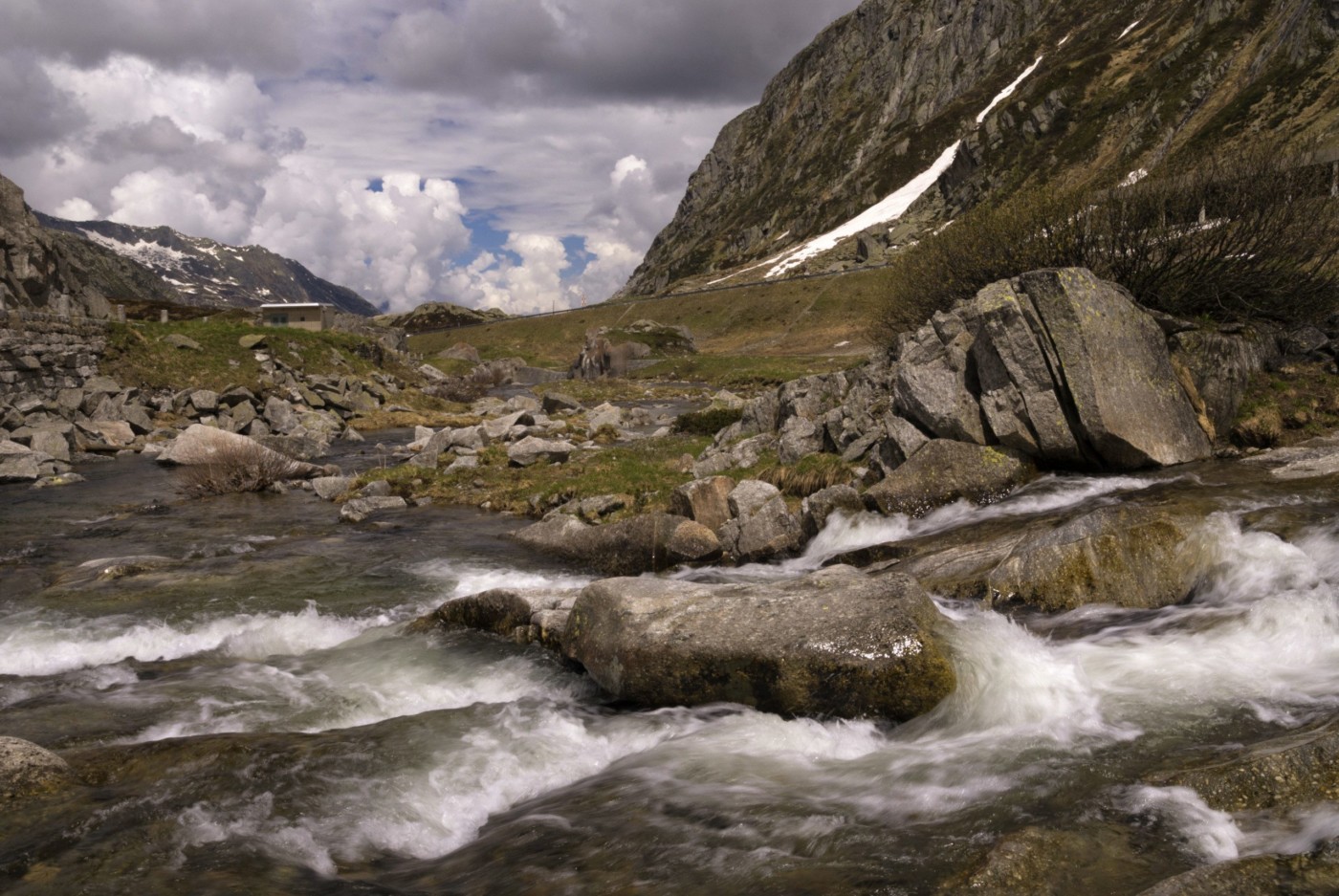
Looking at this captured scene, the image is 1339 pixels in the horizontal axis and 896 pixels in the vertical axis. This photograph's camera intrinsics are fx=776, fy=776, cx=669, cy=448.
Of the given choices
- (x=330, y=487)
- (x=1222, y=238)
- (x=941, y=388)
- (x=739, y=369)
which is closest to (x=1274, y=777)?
(x=941, y=388)

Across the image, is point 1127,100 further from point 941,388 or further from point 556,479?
point 556,479

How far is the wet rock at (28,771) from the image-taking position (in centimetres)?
767

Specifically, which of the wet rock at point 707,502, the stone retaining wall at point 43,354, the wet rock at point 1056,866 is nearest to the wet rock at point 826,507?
the wet rock at point 707,502

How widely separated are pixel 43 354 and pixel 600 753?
152 ft

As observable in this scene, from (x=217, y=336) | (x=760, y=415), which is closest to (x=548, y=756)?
(x=760, y=415)

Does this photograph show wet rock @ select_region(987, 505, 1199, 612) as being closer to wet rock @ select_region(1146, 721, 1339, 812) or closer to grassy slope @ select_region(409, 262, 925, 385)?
wet rock @ select_region(1146, 721, 1339, 812)

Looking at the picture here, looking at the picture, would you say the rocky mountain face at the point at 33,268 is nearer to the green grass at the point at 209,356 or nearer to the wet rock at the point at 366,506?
the green grass at the point at 209,356

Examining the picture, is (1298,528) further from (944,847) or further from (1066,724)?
→ (944,847)

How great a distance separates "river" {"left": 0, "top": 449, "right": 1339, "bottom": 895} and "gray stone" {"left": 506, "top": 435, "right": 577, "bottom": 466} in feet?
51.1

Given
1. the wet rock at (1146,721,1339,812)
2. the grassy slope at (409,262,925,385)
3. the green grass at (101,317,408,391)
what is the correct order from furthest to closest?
1. the grassy slope at (409,262,925,385)
2. the green grass at (101,317,408,391)
3. the wet rock at (1146,721,1339,812)

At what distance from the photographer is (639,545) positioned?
18.8 meters

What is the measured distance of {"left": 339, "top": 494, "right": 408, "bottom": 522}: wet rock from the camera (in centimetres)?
2397

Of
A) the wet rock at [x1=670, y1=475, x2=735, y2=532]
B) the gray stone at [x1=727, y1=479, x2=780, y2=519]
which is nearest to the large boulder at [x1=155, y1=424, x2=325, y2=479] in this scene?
the wet rock at [x1=670, y1=475, x2=735, y2=532]

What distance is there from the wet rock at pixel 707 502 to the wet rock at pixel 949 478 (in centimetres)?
375
